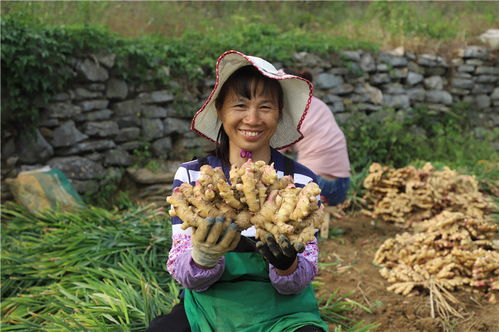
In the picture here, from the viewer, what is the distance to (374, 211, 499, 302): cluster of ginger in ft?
9.82

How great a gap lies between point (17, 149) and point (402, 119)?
18.9 ft

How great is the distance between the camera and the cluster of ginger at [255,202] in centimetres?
131

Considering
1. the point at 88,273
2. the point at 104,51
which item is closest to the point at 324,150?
the point at 88,273

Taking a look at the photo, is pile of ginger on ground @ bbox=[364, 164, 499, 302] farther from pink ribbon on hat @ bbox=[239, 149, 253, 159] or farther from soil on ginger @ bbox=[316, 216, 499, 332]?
pink ribbon on hat @ bbox=[239, 149, 253, 159]

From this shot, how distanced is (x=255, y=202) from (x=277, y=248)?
15cm

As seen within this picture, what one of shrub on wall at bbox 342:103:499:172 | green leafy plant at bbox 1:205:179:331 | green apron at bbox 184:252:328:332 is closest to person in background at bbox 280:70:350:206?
green leafy plant at bbox 1:205:179:331

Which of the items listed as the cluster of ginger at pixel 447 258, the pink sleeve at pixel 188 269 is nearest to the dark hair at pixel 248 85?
the pink sleeve at pixel 188 269

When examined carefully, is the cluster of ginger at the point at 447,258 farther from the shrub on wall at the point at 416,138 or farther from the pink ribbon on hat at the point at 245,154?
the shrub on wall at the point at 416,138

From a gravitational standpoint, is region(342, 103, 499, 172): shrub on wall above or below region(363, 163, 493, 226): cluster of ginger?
below

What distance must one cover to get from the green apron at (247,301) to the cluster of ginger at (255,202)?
14.2 inches

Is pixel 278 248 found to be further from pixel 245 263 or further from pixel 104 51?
pixel 104 51

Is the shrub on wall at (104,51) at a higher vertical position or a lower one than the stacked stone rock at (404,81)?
higher

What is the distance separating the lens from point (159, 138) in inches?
233

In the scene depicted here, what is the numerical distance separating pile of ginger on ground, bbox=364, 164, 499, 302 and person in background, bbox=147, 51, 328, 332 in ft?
5.31
